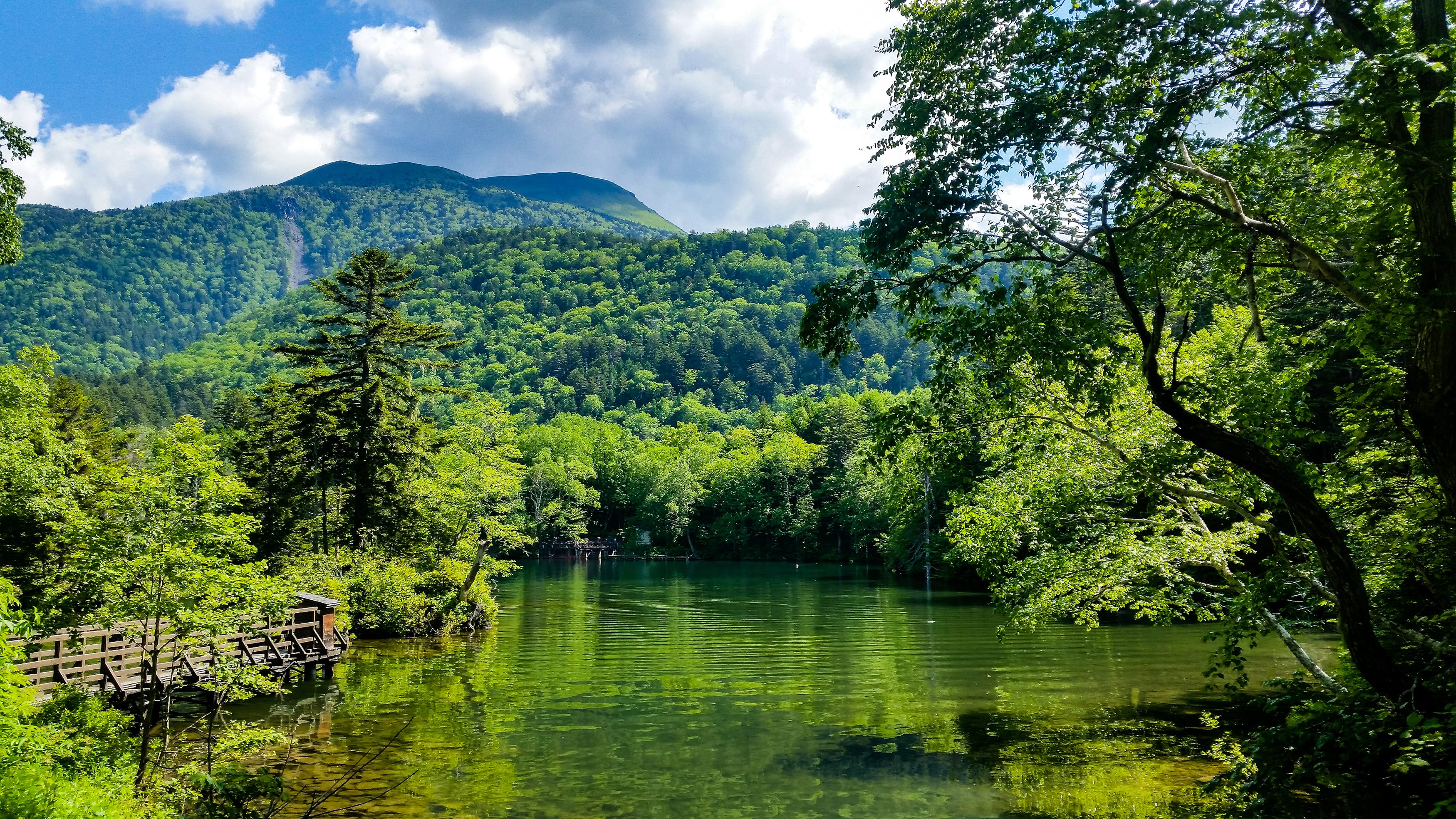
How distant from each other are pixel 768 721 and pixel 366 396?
71.0 ft

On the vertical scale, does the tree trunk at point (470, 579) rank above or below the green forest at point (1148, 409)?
below

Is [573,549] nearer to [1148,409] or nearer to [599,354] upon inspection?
[599,354]

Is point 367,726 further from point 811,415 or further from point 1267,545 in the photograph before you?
point 811,415

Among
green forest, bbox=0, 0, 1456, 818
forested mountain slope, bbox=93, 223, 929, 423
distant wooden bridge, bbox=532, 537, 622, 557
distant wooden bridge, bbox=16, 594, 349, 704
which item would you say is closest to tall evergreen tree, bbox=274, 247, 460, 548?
distant wooden bridge, bbox=16, 594, 349, 704

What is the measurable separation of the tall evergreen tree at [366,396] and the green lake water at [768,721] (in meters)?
6.36

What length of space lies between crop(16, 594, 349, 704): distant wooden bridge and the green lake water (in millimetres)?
1189

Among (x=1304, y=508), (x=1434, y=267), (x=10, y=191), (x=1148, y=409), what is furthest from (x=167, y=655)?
(x=1434, y=267)

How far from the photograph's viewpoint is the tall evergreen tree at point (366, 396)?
109 feet

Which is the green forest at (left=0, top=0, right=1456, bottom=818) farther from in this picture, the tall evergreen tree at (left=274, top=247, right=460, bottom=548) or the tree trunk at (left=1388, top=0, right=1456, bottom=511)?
the tall evergreen tree at (left=274, top=247, right=460, bottom=548)

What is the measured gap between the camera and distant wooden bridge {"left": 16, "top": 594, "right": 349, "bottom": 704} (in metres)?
14.1

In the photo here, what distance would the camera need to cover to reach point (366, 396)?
33.1m

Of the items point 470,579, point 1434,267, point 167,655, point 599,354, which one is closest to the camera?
point 1434,267

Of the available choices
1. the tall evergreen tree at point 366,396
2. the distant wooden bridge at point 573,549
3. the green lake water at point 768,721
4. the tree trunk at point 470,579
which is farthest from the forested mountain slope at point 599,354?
the green lake water at point 768,721

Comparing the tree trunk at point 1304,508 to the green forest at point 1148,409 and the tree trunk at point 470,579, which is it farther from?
the tree trunk at point 470,579
